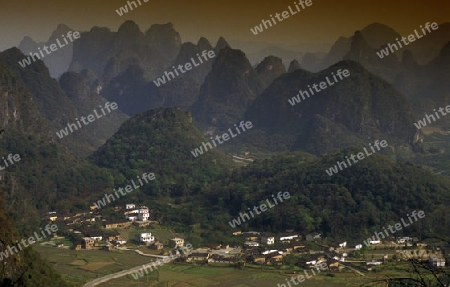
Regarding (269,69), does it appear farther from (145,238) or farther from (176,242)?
(176,242)

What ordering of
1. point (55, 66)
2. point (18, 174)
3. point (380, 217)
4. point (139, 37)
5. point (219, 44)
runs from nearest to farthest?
point (380, 217), point (18, 174), point (219, 44), point (139, 37), point (55, 66)

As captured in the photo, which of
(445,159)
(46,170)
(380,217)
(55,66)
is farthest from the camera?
(55,66)

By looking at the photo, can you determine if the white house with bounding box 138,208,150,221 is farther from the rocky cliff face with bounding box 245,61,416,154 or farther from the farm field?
the rocky cliff face with bounding box 245,61,416,154

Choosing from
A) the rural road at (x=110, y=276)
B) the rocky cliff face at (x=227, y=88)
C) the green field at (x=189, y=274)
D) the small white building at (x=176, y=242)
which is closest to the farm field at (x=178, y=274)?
the green field at (x=189, y=274)

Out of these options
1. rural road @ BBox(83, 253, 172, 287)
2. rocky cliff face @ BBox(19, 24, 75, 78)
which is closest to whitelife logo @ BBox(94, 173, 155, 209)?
rural road @ BBox(83, 253, 172, 287)

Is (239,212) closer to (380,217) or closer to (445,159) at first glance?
(380,217)

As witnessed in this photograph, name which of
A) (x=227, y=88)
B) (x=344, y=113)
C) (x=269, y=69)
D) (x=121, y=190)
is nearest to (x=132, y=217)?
(x=121, y=190)

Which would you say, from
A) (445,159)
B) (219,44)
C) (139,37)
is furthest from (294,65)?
(139,37)

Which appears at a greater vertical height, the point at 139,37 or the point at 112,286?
the point at 139,37
